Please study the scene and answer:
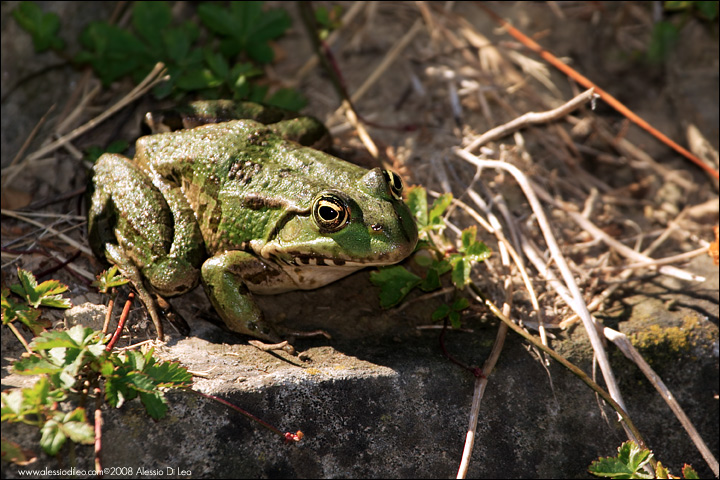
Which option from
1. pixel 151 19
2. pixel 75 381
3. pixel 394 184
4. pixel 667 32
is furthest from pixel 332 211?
pixel 667 32

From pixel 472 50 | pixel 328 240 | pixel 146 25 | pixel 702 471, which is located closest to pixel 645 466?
pixel 702 471

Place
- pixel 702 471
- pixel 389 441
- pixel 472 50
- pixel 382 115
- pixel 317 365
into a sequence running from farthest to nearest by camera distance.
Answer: pixel 472 50
pixel 382 115
pixel 702 471
pixel 317 365
pixel 389 441

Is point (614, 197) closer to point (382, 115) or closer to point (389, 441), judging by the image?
point (382, 115)

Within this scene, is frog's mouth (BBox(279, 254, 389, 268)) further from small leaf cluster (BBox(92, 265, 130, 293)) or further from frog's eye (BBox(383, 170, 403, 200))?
small leaf cluster (BBox(92, 265, 130, 293))

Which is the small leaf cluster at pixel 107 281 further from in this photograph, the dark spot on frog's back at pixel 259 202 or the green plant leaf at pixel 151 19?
the green plant leaf at pixel 151 19

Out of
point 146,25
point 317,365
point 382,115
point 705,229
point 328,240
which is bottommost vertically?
point 317,365

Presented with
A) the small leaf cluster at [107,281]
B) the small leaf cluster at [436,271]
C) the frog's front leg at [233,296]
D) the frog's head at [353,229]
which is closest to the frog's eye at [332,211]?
the frog's head at [353,229]
